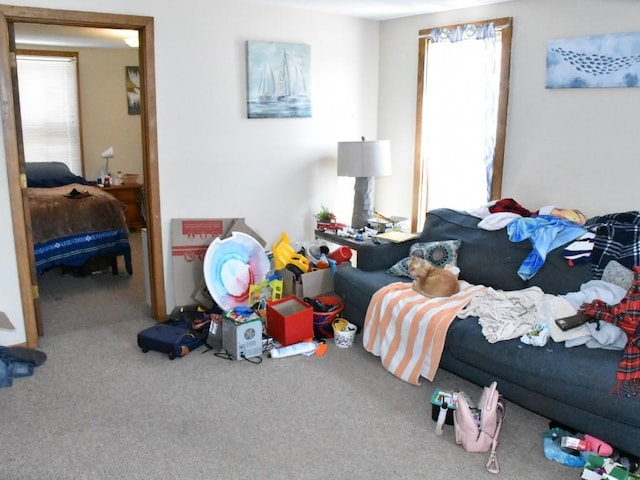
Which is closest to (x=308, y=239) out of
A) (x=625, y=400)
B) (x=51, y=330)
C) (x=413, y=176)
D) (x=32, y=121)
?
(x=413, y=176)

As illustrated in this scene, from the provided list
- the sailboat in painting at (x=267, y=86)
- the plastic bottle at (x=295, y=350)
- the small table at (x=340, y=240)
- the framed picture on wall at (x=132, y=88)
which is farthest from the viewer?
the framed picture on wall at (x=132, y=88)

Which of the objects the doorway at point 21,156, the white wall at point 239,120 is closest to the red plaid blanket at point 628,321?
the white wall at point 239,120

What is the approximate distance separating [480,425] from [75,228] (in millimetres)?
3868

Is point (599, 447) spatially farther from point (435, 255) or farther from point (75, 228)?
point (75, 228)

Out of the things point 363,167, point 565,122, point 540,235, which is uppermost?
point 565,122

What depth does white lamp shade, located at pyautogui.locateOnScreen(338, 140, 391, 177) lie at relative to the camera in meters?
4.31

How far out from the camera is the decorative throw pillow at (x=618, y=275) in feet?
9.47

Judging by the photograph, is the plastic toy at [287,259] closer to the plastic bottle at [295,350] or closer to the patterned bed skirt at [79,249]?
the plastic bottle at [295,350]

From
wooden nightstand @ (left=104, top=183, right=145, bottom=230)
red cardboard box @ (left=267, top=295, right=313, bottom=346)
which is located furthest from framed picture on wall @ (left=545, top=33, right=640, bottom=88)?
wooden nightstand @ (left=104, top=183, right=145, bottom=230)

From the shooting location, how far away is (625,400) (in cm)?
235

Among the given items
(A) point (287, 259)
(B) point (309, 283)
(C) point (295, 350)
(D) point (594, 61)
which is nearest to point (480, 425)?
(C) point (295, 350)

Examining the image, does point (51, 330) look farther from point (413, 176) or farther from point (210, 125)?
point (413, 176)

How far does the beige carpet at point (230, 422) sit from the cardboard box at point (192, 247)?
1.94 ft

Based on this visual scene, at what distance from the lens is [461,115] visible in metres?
4.26
